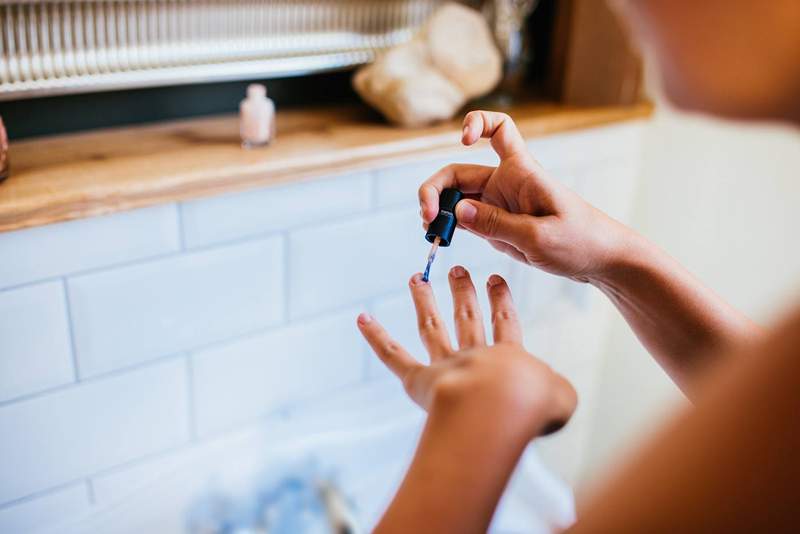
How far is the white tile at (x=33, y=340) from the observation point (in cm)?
77

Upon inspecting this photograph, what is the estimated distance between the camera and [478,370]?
1.64 ft

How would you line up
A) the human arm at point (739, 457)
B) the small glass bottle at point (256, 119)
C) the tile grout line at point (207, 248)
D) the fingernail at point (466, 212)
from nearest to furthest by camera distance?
the human arm at point (739, 457) < the fingernail at point (466, 212) < the tile grout line at point (207, 248) < the small glass bottle at point (256, 119)

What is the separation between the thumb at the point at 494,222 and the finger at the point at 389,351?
144 mm

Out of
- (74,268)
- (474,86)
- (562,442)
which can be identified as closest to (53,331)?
(74,268)

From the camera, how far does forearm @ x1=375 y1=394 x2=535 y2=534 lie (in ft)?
1.51

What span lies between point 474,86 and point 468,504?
2.34 feet

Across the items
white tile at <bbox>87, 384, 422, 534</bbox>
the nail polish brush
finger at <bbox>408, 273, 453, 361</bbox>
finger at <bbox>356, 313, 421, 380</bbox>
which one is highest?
the nail polish brush

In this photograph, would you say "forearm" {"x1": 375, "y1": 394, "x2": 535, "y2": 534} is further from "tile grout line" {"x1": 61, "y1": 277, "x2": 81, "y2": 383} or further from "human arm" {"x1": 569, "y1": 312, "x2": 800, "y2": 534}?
"tile grout line" {"x1": 61, "y1": 277, "x2": 81, "y2": 383}

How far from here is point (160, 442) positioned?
3.09 feet

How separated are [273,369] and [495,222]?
432 millimetres

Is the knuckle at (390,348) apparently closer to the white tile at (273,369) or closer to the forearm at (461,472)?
the forearm at (461,472)

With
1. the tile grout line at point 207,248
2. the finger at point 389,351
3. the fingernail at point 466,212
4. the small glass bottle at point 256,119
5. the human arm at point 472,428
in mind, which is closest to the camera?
the human arm at point 472,428

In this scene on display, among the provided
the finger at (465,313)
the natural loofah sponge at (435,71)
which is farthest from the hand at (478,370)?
the natural loofah sponge at (435,71)

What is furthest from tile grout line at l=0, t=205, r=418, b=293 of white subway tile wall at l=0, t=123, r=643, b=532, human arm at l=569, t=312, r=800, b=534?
human arm at l=569, t=312, r=800, b=534
